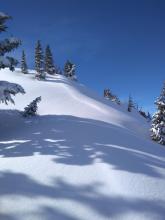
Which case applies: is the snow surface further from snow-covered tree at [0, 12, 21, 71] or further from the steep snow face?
the steep snow face

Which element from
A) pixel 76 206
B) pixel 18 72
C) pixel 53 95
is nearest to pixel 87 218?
pixel 76 206

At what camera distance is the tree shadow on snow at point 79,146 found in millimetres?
12737

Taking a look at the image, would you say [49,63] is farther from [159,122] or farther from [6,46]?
[6,46]

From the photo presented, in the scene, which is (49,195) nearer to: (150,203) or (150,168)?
(150,203)

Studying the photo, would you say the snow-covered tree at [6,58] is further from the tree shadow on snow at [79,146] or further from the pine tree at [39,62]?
the pine tree at [39,62]

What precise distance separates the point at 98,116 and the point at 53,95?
43.0ft

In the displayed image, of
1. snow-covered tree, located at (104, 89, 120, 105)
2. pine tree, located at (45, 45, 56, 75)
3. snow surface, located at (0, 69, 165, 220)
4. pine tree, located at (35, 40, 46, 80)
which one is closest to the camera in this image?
snow surface, located at (0, 69, 165, 220)

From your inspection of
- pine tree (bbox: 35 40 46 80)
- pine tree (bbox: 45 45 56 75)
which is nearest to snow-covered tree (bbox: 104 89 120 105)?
pine tree (bbox: 45 45 56 75)

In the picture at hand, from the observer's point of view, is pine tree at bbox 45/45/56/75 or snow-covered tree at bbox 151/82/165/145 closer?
snow-covered tree at bbox 151/82/165/145

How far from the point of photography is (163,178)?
11367mm

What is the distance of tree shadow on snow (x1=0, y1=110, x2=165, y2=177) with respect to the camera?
41.8ft

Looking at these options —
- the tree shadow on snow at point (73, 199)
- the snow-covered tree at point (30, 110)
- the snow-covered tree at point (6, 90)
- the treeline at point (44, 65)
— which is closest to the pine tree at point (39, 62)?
the treeline at point (44, 65)

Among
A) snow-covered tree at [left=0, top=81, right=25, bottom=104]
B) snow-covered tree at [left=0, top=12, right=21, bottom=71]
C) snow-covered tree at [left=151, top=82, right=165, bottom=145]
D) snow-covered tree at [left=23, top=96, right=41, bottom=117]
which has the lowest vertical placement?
snow-covered tree at [left=151, top=82, right=165, bottom=145]

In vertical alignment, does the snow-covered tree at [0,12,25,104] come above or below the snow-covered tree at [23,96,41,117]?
above
